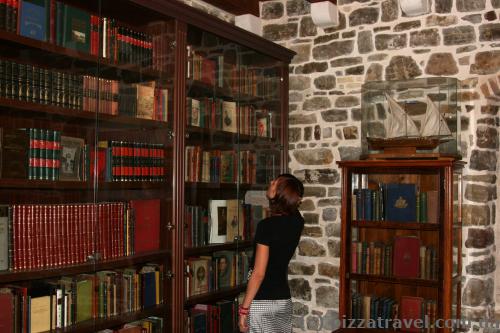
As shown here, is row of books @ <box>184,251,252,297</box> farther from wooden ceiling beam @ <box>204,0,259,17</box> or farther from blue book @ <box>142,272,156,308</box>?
wooden ceiling beam @ <box>204,0,259,17</box>

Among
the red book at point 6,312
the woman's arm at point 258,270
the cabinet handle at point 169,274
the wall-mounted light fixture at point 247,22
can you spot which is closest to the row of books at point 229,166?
the cabinet handle at point 169,274

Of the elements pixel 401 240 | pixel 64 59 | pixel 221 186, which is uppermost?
pixel 64 59

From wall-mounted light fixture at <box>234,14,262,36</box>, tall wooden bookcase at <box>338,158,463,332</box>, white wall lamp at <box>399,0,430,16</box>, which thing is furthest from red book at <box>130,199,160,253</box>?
white wall lamp at <box>399,0,430,16</box>

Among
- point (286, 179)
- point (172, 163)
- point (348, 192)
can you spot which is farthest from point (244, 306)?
point (348, 192)

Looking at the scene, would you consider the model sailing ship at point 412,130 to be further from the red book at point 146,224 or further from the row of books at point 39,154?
the row of books at point 39,154

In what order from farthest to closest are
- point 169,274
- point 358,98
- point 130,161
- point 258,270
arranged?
point 358,98, point 169,274, point 130,161, point 258,270

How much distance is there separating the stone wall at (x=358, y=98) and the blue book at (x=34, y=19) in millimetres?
2606

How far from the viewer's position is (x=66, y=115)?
9.41ft

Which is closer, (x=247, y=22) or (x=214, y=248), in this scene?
(x=214, y=248)

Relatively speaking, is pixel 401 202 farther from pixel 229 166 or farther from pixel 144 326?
pixel 144 326

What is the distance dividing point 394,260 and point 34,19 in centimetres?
290

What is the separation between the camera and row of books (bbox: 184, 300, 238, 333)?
148 inches

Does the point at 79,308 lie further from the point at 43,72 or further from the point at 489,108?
the point at 489,108

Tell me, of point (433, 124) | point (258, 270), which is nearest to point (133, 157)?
point (258, 270)
